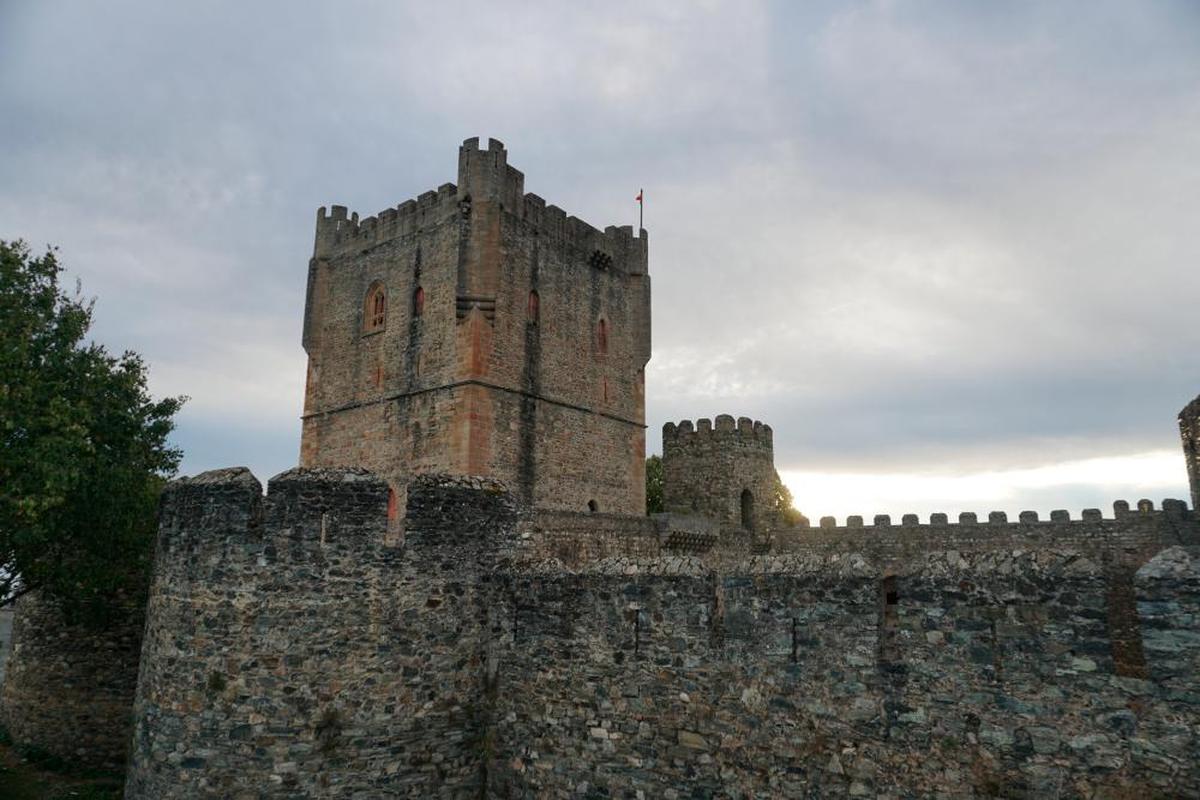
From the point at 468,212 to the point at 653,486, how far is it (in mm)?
23783

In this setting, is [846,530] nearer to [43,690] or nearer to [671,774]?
[671,774]

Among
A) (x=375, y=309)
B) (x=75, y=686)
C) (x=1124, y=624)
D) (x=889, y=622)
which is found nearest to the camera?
(x=1124, y=624)

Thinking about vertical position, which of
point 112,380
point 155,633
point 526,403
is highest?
point 526,403

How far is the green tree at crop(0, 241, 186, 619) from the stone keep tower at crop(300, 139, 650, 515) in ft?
22.6

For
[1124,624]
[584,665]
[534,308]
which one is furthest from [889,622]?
[534,308]

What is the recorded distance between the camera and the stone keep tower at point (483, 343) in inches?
867

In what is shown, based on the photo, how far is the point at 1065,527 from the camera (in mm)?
24203

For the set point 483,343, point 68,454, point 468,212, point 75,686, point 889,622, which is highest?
point 468,212

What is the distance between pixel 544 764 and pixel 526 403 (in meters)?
14.2

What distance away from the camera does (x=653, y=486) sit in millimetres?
42844

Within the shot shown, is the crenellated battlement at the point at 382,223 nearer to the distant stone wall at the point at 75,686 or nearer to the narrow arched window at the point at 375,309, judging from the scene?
the narrow arched window at the point at 375,309

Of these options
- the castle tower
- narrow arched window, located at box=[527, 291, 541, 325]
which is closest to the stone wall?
narrow arched window, located at box=[527, 291, 541, 325]

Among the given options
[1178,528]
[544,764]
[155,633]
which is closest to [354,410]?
[155,633]

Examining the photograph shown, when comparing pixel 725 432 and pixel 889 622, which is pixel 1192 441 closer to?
pixel 725 432
